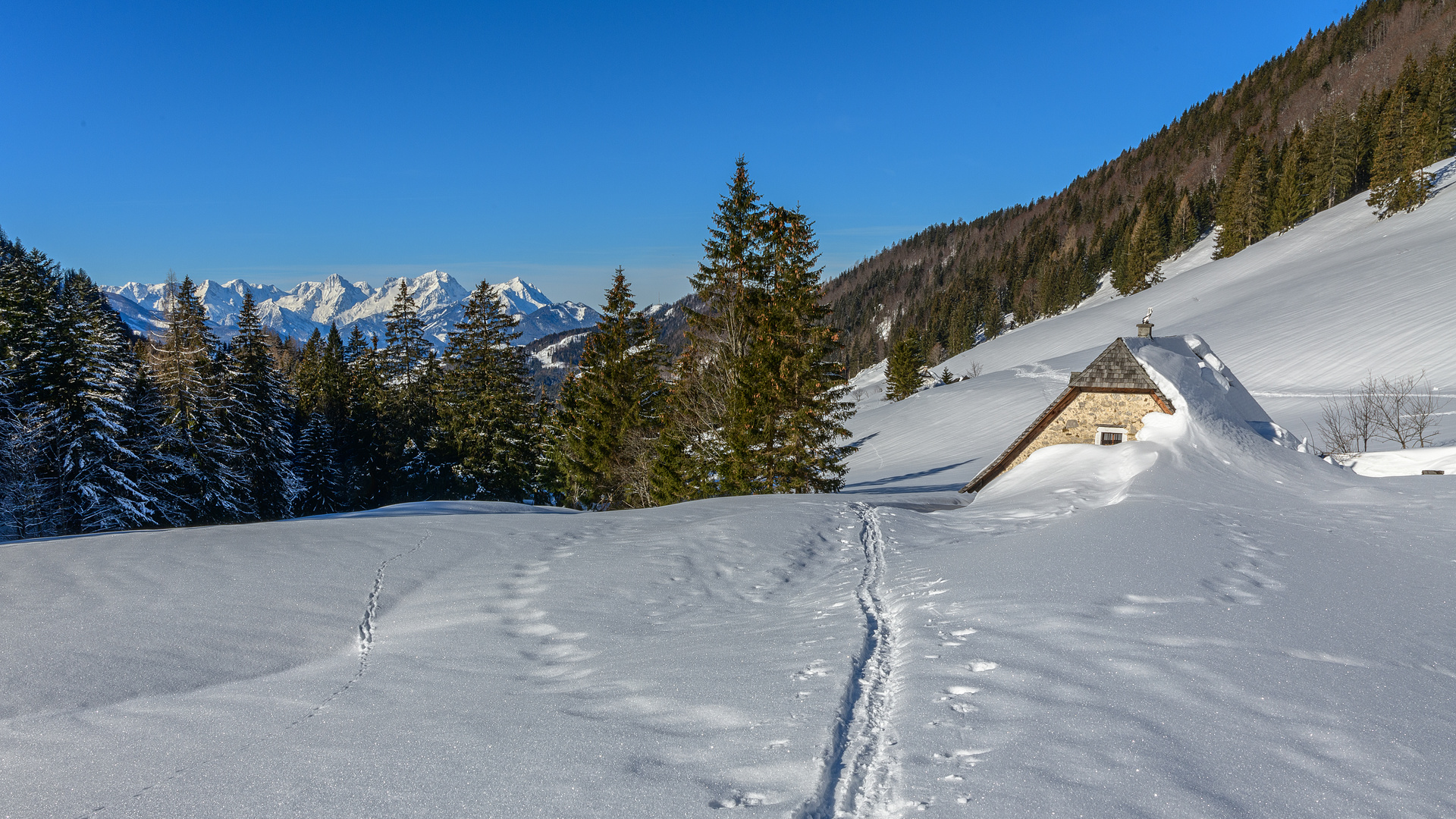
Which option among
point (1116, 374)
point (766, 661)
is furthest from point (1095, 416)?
point (766, 661)

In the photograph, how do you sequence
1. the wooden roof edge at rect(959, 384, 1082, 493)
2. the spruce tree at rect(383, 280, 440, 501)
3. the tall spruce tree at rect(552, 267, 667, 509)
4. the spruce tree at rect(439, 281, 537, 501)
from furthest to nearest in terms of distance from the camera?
the spruce tree at rect(383, 280, 440, 501), the spruce tree at rect(439, 281, 537, 501), the tall spruce tree at rect(552, 267, 667, 509), the wooden roof edge at rect(959, 384, 1082, 493)

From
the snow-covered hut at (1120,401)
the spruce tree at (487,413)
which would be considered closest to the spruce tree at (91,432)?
the spruce tree at (487,413)

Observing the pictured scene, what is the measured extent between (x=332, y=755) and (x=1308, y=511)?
16738mm

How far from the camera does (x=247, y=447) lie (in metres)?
31.0

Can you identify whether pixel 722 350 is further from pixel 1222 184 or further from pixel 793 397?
pixel 1222 184

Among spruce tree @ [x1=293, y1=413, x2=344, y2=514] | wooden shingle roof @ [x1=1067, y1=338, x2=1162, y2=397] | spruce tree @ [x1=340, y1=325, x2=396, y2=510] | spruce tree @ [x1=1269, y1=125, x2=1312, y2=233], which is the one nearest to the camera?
wooden shingle roof @ [x1=1067, y1=338, x2=1162, y2=397]

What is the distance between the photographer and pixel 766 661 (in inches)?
248

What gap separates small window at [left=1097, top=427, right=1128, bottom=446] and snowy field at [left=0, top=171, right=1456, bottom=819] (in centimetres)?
400

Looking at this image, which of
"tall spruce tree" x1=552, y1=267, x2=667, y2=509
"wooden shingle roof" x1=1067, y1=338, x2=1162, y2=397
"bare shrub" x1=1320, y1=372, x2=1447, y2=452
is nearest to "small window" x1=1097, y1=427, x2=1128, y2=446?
"wooden shingle roof" x1=1067, y1=338, x2=1162, y2=397

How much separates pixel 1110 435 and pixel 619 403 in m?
19.3

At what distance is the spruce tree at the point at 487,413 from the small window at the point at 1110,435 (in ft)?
90.2

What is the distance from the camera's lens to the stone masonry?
62.9 feet

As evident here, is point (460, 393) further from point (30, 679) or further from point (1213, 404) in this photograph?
point (1213, 404)

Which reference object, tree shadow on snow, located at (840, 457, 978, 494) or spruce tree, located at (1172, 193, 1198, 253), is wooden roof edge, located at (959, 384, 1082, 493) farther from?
spruce tree, located at (1172, 193, 1198, 253)
